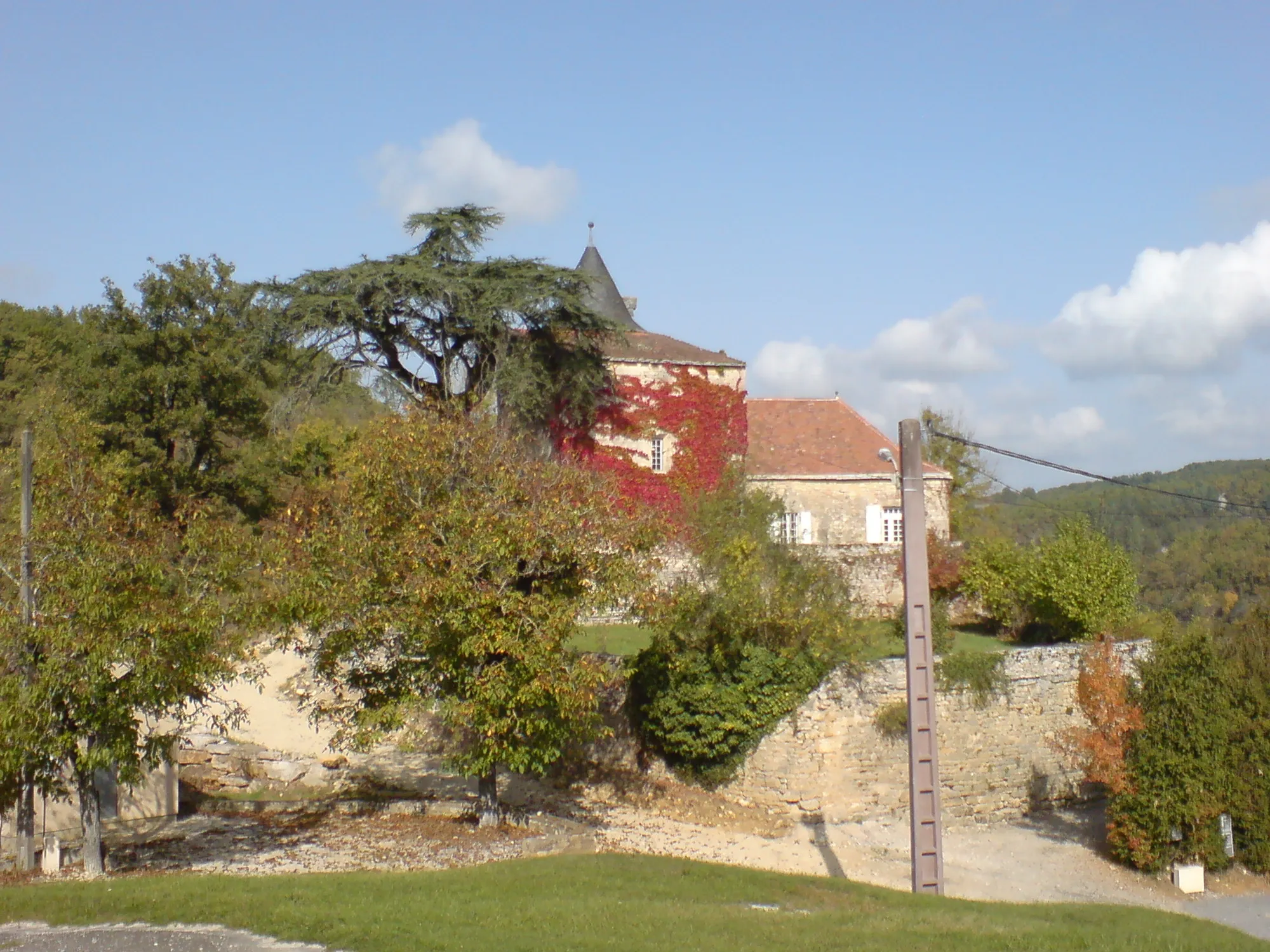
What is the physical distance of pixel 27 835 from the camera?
12766mm

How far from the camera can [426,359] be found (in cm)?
2869

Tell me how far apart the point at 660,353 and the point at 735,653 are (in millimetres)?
14301

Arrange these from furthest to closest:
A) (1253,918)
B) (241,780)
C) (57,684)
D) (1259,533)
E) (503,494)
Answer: (1259,533), (241,780), (1253,918), (503,494), (57,684)

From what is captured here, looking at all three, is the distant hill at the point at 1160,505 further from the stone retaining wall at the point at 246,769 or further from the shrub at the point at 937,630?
the stone retaining wall at the point at 246,769

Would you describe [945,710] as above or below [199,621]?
below

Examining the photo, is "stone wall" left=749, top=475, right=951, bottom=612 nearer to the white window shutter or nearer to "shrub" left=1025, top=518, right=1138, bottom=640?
the white window shutter

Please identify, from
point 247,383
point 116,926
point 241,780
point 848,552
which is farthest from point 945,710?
point 247,383

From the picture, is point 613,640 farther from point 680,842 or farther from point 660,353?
→ point 660,353

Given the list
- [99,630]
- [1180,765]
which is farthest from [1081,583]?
[99,630]

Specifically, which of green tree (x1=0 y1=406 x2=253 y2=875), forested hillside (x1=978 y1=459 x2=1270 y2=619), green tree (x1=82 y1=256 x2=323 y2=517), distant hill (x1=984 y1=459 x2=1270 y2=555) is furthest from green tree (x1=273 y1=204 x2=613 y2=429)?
distant hill (x1=984 y1=459 x2=1270 y2=555)

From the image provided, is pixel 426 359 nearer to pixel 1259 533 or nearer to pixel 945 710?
pixel 945 710

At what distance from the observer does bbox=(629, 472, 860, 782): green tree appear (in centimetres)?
1889

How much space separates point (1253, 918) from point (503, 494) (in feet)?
40.6

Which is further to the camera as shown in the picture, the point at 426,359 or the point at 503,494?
the point at 426,359
